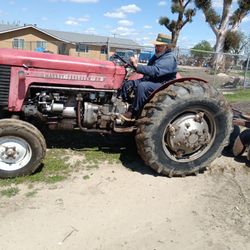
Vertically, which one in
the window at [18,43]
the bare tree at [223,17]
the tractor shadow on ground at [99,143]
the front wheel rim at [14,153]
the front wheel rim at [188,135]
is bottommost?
the tractor shadow on ground at [99,143]

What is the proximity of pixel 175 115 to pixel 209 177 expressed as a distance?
105 cm

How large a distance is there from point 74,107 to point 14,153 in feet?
3.41

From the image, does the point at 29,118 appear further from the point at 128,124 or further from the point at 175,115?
the point at 175,115

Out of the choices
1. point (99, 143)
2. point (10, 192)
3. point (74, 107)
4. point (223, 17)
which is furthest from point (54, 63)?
point (223, 17)

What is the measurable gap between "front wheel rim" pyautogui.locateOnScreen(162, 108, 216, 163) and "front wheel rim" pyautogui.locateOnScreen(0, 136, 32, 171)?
1.73 metres

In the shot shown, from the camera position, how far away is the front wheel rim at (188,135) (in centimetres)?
488

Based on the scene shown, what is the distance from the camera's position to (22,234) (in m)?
3.44

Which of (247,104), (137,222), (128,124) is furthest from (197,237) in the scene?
(247,104)

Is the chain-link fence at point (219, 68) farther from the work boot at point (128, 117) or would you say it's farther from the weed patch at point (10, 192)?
the weed patch at point (10, 192)

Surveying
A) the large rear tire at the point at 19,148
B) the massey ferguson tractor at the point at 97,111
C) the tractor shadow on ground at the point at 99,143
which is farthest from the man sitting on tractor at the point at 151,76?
the large rear tire at the point at 19,148

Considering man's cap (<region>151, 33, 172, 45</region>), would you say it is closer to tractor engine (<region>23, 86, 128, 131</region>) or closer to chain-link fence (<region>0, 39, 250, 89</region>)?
tractor engine (<region>23, 86, 128, 131</region>)

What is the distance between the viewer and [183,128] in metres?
4.90

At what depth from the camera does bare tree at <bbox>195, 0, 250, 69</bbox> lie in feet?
95.5

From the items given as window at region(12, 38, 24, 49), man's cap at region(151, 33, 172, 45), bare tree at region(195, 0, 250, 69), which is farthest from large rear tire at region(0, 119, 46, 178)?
window at region(12, 38, 24, 49)
